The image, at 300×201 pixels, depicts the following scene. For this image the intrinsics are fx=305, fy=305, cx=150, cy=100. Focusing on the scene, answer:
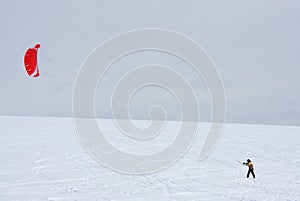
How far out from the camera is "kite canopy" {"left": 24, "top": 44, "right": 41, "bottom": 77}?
16.0 meters

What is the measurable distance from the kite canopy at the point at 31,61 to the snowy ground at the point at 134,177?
13.3 ft

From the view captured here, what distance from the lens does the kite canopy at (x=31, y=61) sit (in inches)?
629

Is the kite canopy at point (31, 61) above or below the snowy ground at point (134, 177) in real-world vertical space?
above

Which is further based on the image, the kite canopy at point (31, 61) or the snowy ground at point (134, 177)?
the kite canopy at point (31, 61)

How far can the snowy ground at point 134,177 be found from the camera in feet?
→ 35.0

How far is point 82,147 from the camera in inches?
692

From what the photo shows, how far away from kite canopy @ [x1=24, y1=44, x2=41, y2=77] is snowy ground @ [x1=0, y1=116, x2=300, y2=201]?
406cm

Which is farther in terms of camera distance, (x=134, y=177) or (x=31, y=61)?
(x=31, y=61)

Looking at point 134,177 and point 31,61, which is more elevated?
point 31,61

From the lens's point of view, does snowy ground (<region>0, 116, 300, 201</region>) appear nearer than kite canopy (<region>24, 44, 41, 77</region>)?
Yes

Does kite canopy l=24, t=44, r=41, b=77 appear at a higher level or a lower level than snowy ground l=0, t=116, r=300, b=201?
higher

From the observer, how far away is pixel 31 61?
16031 millimetres

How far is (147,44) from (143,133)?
8.78m

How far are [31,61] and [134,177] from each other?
8.32 m
